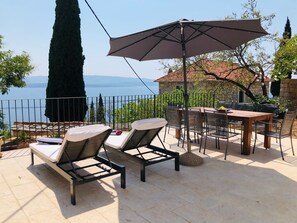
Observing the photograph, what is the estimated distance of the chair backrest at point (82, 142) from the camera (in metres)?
3.03

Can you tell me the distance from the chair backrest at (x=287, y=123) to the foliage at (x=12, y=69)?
605 cm

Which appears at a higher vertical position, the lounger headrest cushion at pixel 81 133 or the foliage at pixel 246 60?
the foliage at pixel 246 60

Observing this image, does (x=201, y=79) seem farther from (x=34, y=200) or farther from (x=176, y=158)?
(x=34, y=200)

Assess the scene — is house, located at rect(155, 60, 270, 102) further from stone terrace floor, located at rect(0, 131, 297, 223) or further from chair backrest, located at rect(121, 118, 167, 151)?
stone terrace floor, located at rect(0, 131, 297, 223)

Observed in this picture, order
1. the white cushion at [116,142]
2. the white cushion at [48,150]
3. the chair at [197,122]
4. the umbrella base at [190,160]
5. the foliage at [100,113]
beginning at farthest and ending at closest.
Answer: the foliage at [100,113] → the chair at [197,122] → the umbrella base at [190,160] → the white cushion at [116,142] → the white cushion at [48,150]

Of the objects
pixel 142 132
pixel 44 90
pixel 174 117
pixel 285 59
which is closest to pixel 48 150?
pixel 142 132

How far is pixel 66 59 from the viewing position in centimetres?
1254

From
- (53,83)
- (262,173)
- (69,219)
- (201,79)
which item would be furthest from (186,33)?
(53,83)

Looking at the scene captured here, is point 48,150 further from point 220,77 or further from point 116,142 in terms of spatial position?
point 220,77

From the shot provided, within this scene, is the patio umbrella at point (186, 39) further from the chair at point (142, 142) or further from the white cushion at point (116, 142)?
Answer: the white cushion at point (116, 142)

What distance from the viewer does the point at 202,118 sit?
212 inches

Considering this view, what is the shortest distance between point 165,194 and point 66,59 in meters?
10.9

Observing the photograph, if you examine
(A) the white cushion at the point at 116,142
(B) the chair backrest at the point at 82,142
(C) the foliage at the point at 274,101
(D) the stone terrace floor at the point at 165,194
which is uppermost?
(C) the foliage at the point at 274,101

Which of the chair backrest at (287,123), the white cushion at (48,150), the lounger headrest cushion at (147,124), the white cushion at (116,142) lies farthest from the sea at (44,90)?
the chair backrest at (287,123)
